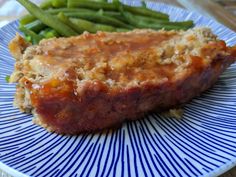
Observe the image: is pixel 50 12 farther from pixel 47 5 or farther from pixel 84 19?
pixel 84 19

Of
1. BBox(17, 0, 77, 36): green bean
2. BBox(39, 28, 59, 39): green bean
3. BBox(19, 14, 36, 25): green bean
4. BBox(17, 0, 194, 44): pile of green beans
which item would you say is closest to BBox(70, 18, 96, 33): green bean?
BBox(17, 0, 194, 44): pile of green beans

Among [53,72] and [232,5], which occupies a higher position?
[232,5]

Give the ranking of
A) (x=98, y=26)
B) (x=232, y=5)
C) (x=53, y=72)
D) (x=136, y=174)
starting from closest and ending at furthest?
1. (x=136, y=174)
2. (x=53, y=72)
3. (x=98, y=26)
4. (x=232, y=5)

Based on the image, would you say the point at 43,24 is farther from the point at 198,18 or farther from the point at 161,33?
the point at 198,18

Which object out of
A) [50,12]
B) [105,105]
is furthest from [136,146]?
[50,12]

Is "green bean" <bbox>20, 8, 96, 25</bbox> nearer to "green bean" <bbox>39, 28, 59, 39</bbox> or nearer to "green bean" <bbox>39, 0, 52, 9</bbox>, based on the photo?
"green bean" <bbox>39, 0, 52, 9</bbox>

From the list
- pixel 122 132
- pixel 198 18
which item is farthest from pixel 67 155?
pixel 198 18

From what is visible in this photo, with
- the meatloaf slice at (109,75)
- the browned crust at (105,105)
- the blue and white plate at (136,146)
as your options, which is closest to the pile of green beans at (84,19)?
the meatloaf slice at (109,75)

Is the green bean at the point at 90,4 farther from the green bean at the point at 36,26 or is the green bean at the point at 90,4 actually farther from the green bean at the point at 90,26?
the green bean at the point at 36,26
